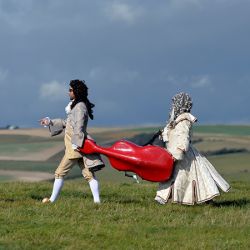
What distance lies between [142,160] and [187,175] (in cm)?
83

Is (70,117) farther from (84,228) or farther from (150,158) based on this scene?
(84,228)

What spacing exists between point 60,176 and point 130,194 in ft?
9.83

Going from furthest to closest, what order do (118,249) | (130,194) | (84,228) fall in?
(130,194)
(84,228)
(118,249)

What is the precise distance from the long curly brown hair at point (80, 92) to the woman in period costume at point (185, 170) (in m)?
1.38

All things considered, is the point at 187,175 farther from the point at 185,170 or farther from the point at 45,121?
the point at 45,121

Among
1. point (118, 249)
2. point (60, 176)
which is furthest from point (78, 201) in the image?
point (118, 249)

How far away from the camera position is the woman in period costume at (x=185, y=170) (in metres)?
13.7

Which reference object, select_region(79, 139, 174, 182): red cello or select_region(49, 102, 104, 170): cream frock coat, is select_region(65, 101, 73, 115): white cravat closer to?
select_region(49, 102, 104, 170): cream frock coat

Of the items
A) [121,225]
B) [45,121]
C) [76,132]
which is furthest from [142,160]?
[121,225]

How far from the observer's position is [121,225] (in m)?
11.3

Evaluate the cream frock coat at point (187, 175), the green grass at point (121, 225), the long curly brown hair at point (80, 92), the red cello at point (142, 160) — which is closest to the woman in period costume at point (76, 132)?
the long curly brown hair at point (80, 92)

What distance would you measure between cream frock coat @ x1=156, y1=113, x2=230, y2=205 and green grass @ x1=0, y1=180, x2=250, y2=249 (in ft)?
0.76

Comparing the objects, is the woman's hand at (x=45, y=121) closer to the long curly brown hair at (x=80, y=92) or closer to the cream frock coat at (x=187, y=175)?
the long curly brown hair at (x=80, y=92)

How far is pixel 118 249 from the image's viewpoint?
392 inches
